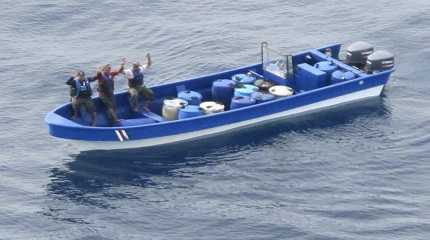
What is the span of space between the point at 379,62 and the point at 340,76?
84.3 inches

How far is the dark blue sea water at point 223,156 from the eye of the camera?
31938 mm

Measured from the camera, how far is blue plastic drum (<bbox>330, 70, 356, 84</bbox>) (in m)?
39.5

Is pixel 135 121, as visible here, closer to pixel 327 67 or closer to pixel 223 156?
pixel 223 156

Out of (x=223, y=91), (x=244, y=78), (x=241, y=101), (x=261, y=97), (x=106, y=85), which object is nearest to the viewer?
(x=106, y=85)

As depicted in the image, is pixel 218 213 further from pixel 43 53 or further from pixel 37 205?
pixel 43 53


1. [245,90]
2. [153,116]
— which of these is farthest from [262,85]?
[153,116]

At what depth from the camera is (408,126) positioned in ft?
125

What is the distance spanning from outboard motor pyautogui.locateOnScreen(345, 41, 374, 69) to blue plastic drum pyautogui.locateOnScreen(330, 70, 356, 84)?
5.24ft

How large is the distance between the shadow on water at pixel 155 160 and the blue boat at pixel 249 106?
0.37 meters

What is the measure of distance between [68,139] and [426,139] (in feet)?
48.2

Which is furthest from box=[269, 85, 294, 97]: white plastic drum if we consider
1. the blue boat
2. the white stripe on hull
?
the white stripe on hull

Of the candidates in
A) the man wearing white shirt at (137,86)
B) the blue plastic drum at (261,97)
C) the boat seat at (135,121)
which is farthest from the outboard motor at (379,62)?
the boat seat at (135,121)

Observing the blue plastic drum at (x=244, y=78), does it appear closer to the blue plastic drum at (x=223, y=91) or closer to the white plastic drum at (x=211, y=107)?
the blue plastic drum at (x=223, y=91)

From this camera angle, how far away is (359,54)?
A: 135 ft
